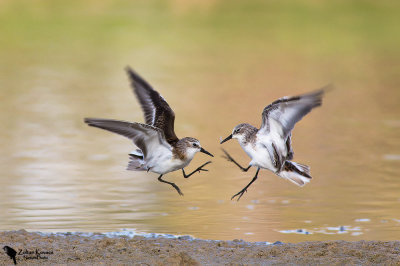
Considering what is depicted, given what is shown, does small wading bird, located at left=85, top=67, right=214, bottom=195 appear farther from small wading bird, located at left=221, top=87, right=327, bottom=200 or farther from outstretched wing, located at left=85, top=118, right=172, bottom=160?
small wading bird, located at left=221, top=87, right=327, bottom=200

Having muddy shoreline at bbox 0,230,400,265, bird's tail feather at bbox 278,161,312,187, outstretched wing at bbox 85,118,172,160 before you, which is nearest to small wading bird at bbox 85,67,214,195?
outstretched wing at bbox 85,118,172,160

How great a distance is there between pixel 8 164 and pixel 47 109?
6369 mm

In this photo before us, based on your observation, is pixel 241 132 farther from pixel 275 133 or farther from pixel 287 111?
pixel 287 111

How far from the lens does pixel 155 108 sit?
412 inches

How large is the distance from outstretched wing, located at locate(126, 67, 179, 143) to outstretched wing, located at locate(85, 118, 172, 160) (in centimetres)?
47

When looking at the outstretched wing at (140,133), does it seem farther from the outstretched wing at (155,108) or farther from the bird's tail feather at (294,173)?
the bird's tail feather at (294,173)

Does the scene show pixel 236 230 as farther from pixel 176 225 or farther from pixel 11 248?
pixel 11 248

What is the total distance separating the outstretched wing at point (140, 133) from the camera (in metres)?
8.63

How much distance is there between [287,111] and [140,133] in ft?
5.14

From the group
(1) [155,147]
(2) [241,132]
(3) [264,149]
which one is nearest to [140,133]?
(1) [155,147]

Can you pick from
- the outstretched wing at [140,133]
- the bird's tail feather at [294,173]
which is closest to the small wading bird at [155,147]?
the outstretched wing at [140,133]

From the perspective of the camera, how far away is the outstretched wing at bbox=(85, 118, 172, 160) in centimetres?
863

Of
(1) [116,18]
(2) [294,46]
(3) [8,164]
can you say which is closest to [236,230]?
(3) [8,164]

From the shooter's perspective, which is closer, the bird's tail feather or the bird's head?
the bird's head
